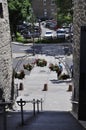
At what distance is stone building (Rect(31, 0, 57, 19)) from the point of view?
110m

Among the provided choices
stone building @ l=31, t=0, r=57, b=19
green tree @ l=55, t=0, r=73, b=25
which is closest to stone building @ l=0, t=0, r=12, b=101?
green tree @ l=55, t=0, r=73, b=25

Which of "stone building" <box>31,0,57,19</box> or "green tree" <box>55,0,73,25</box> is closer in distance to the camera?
"green tree" <box>55,0,73,25</box>

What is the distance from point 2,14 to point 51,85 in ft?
43.1

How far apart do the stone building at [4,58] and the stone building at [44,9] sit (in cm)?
8662

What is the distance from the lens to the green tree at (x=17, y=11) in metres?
57.3

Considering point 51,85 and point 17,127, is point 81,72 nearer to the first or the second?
point 17,127

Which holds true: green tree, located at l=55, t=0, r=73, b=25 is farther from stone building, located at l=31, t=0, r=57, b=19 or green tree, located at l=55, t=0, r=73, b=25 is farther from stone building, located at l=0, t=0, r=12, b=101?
stone building, located at l=31, t=0, r=57, b=19

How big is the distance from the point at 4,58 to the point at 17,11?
3844 centimetres

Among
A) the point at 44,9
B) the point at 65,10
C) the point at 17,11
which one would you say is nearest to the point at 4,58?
the point at 65,10

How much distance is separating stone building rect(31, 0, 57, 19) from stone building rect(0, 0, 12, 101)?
86.6m

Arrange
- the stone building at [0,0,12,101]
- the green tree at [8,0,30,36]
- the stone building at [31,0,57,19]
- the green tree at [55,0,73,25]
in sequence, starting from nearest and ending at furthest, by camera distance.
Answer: the stone building at [0,0,12,101]
the green tree at [55,0,73,25]
the green tree at [8,0,30,36]
the stone building at [31,0,57,19]

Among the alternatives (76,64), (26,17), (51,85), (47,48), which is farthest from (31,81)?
(26,17)

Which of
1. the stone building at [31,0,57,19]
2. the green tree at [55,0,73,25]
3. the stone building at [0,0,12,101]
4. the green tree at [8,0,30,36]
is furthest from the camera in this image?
the stone building at [31,0,57,19]

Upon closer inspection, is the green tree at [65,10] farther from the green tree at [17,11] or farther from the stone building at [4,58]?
the stone building at [4,58]
